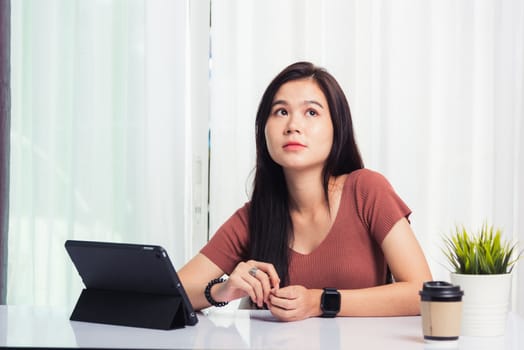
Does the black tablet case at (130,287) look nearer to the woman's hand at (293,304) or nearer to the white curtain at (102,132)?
the woman's hand at (293,304)

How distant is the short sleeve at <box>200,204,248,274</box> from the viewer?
2.10 m

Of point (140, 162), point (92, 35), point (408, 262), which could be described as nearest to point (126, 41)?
point (92, 35)

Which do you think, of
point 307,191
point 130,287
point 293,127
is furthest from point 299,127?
point 130,287

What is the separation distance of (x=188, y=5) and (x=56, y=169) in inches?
32.7

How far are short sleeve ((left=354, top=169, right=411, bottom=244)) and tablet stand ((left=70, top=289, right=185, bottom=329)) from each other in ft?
2.26

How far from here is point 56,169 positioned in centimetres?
298

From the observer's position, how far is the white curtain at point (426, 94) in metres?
2.84

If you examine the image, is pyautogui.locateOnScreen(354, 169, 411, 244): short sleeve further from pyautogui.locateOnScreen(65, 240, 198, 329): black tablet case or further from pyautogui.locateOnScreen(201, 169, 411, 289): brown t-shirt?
pyautogui.locateOnScreen(65, 240, 198, 329): black tablet case

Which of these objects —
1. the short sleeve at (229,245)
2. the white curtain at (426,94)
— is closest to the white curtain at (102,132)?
the white curtain at (426,94)

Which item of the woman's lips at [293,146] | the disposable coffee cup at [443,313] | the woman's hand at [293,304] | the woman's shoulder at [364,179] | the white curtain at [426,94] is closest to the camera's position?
the disposable coffee cup at [443,313]

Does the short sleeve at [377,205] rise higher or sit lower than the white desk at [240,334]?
higher

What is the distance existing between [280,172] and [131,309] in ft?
2.51

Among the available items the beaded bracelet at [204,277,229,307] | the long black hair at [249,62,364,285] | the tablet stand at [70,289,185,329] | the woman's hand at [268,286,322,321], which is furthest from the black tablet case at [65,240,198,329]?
the long black hair at [249,62,364,285]

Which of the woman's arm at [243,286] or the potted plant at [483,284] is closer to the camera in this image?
the potted plant at [483,284]
